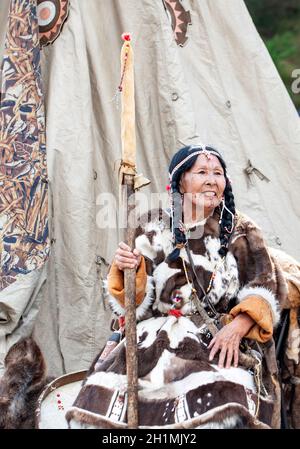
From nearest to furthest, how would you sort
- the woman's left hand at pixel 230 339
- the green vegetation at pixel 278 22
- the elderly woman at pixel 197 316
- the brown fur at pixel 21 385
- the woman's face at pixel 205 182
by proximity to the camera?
the elderly woman at pixel 197 316, the woman's left hand at pixel 230 339, the woman's face at pixel 205 182, the brown fur at pixel 21 385, the green vegetation at pixel 278 22

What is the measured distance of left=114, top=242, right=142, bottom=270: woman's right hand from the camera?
3494mm

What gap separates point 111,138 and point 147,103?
29 centimetres

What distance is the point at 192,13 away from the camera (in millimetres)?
5156

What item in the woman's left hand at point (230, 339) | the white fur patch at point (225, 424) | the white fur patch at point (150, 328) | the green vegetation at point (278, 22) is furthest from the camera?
the green vegetation at point (278, 22)

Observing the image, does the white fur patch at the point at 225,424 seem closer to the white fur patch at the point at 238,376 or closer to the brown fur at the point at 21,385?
the white fur patch at the point at 238,376

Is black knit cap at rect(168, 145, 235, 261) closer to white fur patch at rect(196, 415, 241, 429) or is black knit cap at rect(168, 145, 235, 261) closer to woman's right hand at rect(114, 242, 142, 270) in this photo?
woman's right hand at rect(114, 242, 142, 270)

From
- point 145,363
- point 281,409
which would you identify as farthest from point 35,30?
point 281,409

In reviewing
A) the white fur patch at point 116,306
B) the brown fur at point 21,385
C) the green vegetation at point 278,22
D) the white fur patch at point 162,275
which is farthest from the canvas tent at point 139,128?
the green vegetation at point 278,22

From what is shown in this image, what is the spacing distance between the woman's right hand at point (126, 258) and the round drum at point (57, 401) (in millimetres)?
820

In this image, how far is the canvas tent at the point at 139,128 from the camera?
189 inches

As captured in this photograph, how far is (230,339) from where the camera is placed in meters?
3.54

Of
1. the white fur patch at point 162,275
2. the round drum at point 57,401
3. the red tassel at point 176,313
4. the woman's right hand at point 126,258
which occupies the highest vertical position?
the woman's right hand at point 126,258

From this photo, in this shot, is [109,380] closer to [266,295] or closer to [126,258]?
[126,258]
